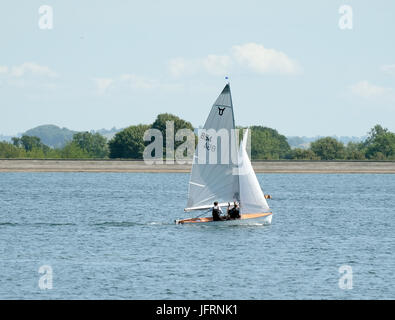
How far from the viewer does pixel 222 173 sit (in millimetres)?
64750

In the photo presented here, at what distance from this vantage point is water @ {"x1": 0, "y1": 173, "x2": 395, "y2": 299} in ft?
Result: 137

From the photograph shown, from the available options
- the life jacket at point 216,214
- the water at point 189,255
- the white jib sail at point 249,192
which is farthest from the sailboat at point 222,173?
the water at point 189,255

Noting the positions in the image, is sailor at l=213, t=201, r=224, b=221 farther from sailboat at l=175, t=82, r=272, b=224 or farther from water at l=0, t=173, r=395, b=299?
sailboat at l=175, t=82, r=272, b=224

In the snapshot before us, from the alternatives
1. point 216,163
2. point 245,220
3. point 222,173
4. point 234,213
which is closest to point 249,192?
point 245,220

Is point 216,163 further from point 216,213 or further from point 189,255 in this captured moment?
point 189,255

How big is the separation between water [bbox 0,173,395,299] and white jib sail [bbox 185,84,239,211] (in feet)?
9.15

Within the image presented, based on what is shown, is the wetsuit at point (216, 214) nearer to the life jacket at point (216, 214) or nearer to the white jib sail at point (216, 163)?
the life jacket at point (216, 214)

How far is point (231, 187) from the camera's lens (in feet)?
212

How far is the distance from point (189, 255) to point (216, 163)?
12720 mm

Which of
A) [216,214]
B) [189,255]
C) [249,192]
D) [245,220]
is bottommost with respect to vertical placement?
[189,255]

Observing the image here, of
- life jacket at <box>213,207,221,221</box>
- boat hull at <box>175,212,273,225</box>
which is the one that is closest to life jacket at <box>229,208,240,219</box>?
boat hull at <box>175,212,273,225</box>
